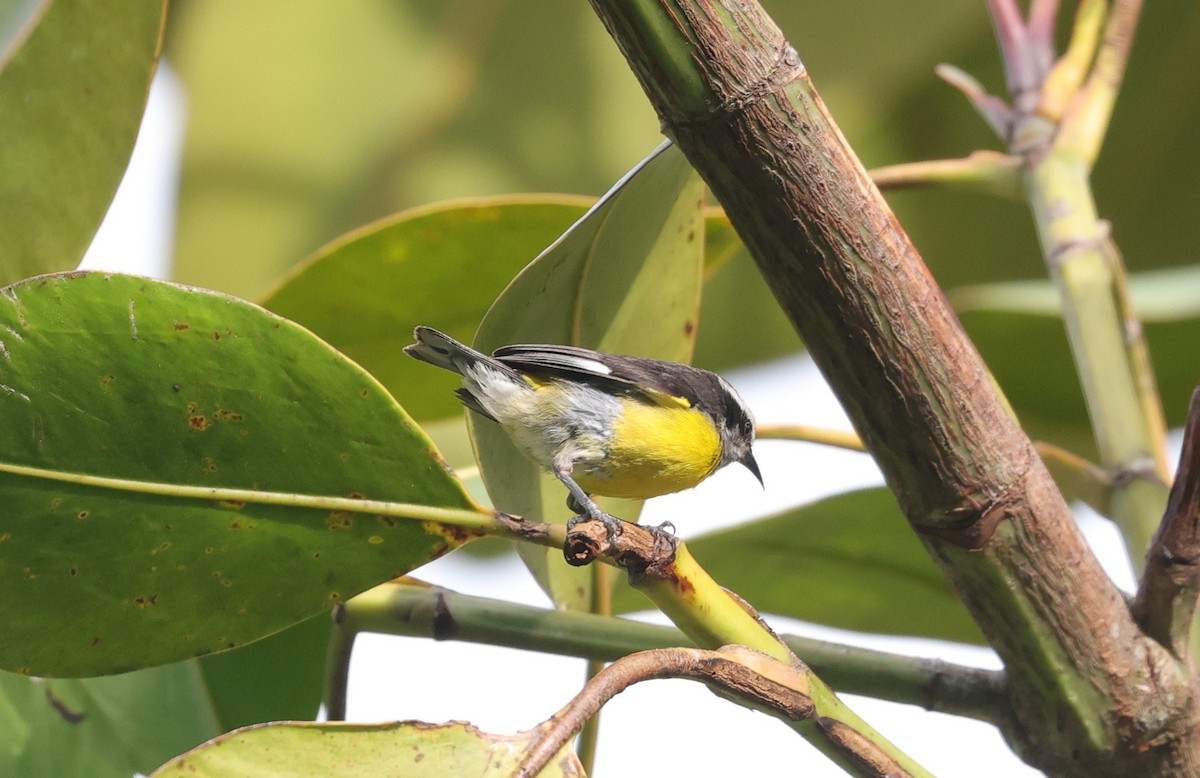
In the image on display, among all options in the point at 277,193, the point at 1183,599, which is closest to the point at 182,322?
the point at 1183,599

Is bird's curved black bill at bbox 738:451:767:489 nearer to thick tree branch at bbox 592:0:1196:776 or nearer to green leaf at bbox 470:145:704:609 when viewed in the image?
green leaf at bbox 470:145:704:609

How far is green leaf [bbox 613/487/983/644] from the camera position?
4.26ft

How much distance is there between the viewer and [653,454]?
140 cm

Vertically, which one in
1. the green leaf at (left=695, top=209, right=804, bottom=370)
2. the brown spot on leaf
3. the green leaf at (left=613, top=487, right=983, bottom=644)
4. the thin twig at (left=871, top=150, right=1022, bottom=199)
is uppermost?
the green leaf at (left=695, top=209, right=804, bottom=370)

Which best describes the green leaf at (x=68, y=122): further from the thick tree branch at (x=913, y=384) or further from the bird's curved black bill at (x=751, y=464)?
the bird's curved black bill at (x=751, y=464)

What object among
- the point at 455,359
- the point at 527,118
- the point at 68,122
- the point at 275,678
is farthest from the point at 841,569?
the point at 527,118

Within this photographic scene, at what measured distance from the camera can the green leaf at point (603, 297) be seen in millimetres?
944

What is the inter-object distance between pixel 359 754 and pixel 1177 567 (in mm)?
→ 574

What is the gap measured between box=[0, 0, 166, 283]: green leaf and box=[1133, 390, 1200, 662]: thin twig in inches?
33.5

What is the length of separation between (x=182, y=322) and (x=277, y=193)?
170 centimetres

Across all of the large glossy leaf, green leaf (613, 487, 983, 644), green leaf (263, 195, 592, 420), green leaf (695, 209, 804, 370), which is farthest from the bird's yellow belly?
green leaf (695, 209, 804, 370)

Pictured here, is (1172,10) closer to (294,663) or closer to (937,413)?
(937,413)

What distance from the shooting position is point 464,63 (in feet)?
7.91

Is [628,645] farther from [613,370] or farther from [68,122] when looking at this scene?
[68,122]
